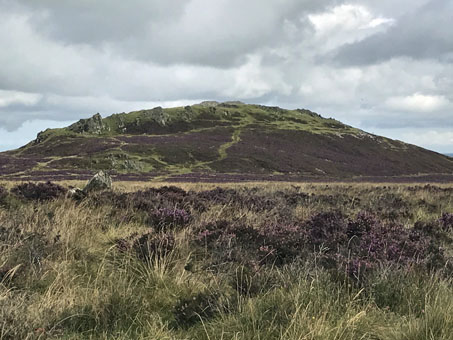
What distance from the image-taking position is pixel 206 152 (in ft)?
216

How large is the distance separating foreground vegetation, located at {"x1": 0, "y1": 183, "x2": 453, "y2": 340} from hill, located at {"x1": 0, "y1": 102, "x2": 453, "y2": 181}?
115 feet

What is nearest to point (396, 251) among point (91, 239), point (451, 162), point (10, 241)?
point (91, 239)

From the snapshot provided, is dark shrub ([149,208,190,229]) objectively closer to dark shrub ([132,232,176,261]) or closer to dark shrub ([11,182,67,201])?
dark shrub ([132,232,176,261])

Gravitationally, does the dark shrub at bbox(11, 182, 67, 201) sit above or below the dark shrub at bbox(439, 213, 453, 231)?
above

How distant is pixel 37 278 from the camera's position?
4129 millimetres

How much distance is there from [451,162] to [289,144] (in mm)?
44773

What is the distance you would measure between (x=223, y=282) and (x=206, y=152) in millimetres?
62024

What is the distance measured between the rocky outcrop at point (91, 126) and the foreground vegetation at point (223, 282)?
3495 inches

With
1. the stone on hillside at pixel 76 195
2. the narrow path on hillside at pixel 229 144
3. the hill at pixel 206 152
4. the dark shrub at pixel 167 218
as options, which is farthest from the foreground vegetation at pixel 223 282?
the narrow path on hillside at pixel 229 144

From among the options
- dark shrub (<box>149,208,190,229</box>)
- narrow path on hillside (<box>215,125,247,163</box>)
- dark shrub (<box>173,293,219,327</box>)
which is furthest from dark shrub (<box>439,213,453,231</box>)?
narrow path on hillside (<box>215,125,247,163</box>)

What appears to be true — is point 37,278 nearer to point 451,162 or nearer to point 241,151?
point 241,151

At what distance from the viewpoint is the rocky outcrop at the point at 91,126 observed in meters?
89.8

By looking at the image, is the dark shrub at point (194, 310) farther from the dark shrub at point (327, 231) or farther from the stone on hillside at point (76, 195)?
the stone on hillside at point (76, 195)

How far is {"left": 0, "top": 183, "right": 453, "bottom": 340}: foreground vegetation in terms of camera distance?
3.01m
